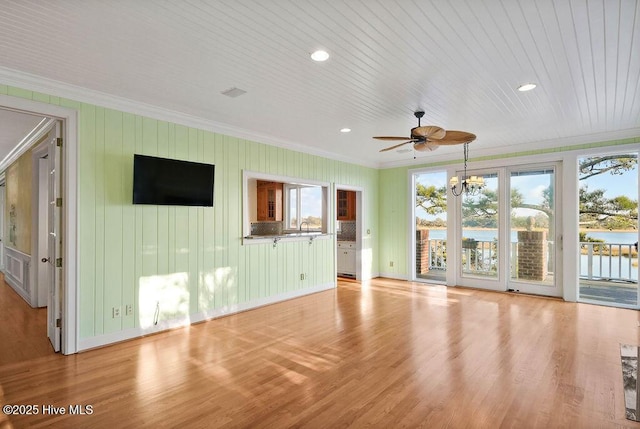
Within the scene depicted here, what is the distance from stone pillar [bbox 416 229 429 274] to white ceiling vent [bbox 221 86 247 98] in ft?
19.1

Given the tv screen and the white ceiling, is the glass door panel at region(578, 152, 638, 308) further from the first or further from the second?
the tv screen

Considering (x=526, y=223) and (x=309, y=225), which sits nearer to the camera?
(x=526, y=223)

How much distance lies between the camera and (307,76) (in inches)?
130

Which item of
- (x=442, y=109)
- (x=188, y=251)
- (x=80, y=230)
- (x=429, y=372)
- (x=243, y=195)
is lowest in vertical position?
(x=429, y=372)

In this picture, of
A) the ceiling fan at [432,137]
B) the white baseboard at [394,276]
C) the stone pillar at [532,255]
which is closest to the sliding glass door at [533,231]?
the stone pillar at [532,255]

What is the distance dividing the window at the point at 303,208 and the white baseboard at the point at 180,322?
9.47 ft

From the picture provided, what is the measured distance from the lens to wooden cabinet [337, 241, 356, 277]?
8031 mm

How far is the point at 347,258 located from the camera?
812cm

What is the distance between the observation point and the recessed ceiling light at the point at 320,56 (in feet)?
9.30

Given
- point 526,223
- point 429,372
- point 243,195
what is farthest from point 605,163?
point 243,195

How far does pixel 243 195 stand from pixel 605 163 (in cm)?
698

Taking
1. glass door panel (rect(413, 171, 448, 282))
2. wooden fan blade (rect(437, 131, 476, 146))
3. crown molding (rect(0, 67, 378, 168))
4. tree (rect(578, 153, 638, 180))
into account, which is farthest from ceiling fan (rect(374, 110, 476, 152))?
tree (rect(578, 153, 638, 180))

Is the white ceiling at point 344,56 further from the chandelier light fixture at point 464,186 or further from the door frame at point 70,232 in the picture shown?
the chandelier light fixture at point 464,186

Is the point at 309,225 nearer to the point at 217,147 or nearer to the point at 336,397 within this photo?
the point at 217,147
